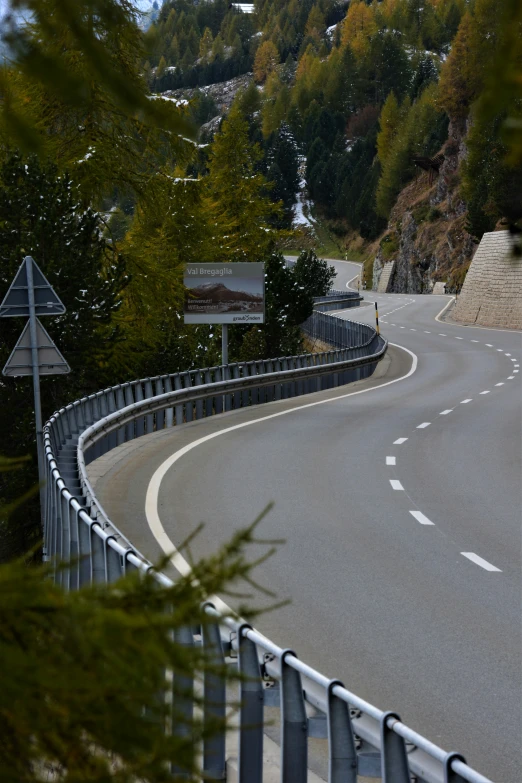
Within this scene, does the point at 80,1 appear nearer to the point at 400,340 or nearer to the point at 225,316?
the point at 225,316

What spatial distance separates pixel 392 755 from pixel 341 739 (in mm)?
406

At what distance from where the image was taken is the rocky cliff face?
4208 inches

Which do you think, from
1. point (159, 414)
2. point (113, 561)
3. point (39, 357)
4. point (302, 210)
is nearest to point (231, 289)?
point (159, 414)

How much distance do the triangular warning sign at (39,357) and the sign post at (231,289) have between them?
15879mm

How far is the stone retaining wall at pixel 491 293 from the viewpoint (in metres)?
63.4

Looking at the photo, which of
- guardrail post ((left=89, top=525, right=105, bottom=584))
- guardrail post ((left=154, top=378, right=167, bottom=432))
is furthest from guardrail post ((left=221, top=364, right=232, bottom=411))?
guardrail post ((left=89, top=525, right=105, bottom=584))

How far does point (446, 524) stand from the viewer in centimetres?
1341

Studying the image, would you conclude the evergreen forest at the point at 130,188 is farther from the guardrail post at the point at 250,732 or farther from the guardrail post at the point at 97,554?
the guardrail post at the point at 97,554

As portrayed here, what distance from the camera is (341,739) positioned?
15.3 ft

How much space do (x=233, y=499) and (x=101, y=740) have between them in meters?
13.4

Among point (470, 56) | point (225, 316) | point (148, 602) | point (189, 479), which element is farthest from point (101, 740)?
point (225, 316)

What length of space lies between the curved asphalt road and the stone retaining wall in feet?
119

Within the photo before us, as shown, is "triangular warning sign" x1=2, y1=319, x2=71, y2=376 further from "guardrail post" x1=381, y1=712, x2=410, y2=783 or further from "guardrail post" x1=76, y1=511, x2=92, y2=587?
"guardrail post" x1=381, y1=712, x2=410, y2=783

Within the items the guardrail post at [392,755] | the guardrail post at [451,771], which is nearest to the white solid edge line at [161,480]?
the guardrail post at [392,755]
